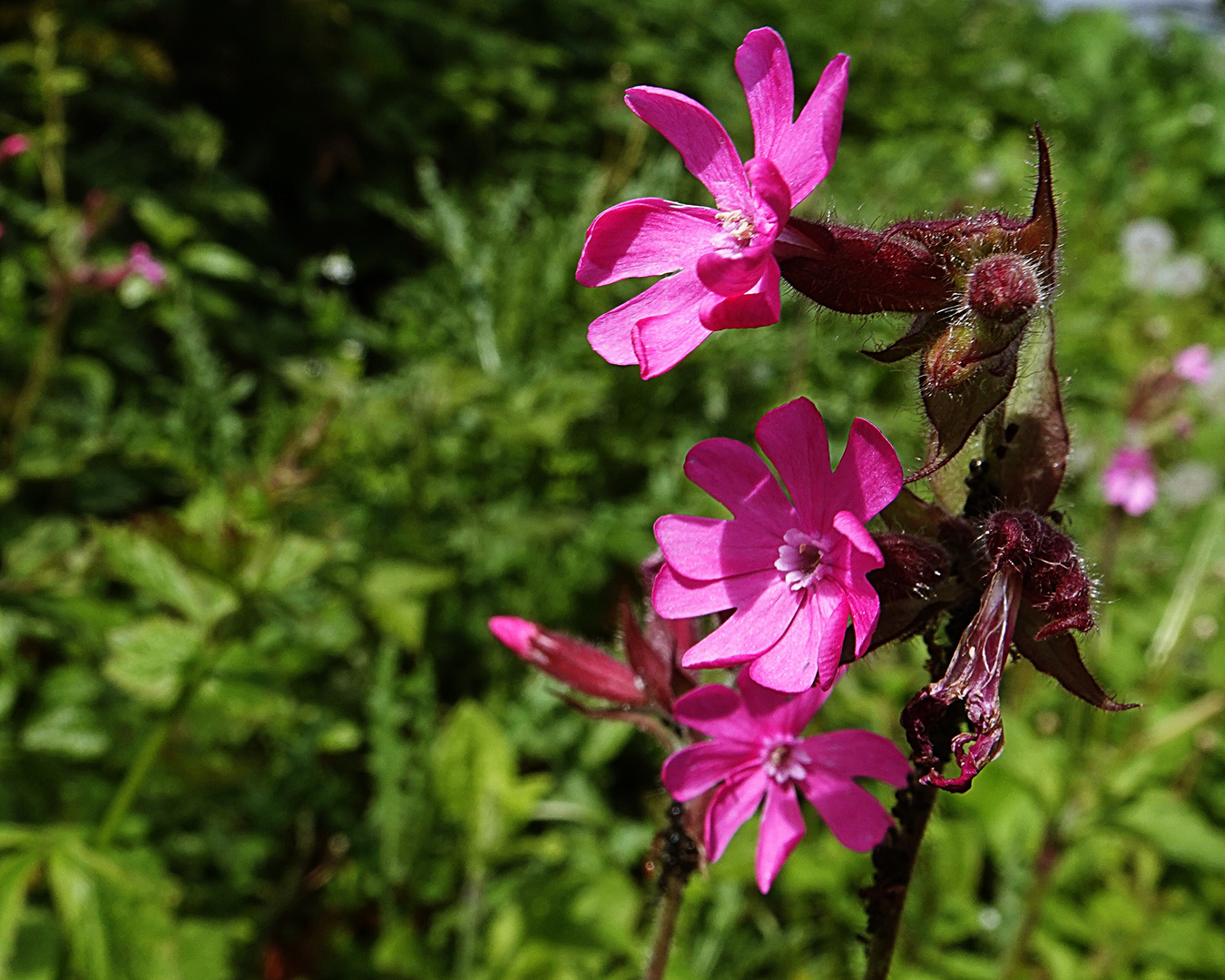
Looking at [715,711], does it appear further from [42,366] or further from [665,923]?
[42,366]

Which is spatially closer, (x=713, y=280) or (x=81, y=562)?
(x=713, y=280)

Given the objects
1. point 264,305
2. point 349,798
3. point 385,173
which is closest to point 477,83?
point 385,173

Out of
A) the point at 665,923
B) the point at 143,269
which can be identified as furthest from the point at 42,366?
the point at 665,923

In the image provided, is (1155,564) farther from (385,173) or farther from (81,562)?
(385,173)

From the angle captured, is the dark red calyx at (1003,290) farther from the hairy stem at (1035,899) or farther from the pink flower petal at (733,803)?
the hairy stem at (1035,899)

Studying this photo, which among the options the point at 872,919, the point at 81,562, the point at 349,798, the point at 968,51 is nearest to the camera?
the point at 872,919

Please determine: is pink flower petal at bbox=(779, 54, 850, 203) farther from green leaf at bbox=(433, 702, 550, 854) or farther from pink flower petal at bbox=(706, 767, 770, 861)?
green leaf at bbox=(433, 702, 550, 854)
